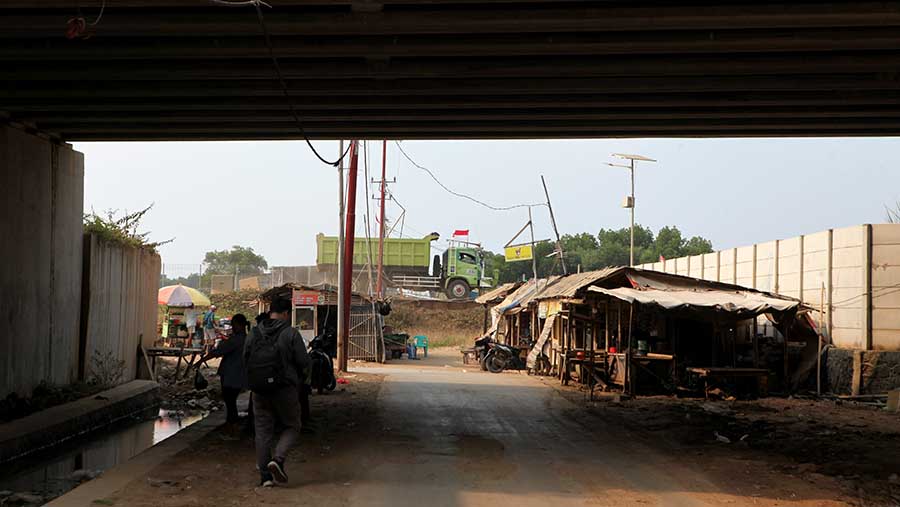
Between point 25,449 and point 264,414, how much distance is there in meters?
5.66

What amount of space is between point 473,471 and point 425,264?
42.2 meters

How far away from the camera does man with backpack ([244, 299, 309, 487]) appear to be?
27.0 ft

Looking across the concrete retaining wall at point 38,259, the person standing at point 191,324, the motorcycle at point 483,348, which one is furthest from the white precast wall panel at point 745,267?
the person standing at point 191,324

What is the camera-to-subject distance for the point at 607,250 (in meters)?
88.3

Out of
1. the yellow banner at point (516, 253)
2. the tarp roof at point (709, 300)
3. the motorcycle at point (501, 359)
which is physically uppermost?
the yellow banner at point (516, 253)

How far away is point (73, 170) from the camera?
685 inches

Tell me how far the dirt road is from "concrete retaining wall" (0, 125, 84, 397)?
16.9 ft

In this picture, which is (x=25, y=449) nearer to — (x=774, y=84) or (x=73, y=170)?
(x=73, y=170)

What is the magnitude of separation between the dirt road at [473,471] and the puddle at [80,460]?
1606 mm

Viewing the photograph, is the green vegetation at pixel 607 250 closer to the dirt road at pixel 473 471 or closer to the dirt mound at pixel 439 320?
the dirt mound at pixel 439 320

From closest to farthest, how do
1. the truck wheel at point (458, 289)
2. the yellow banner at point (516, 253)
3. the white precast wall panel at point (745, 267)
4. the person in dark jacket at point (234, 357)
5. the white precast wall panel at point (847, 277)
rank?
the person in dark jacket at point (234, 357), the white precast wall panel at point (847, 277), the white precast wall panel at point (745, 267), the yellow banner at point (516, 253), the truck wheel at point (458, 289)

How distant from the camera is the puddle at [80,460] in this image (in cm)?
1049

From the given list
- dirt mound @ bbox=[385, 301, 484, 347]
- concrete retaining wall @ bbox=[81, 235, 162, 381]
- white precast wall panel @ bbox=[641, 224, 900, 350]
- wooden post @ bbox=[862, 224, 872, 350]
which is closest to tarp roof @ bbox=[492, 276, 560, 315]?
white precast wall panel @ bbox=[641, 224, 900, 350]

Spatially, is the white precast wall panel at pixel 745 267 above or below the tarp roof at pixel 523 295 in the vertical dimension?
above
